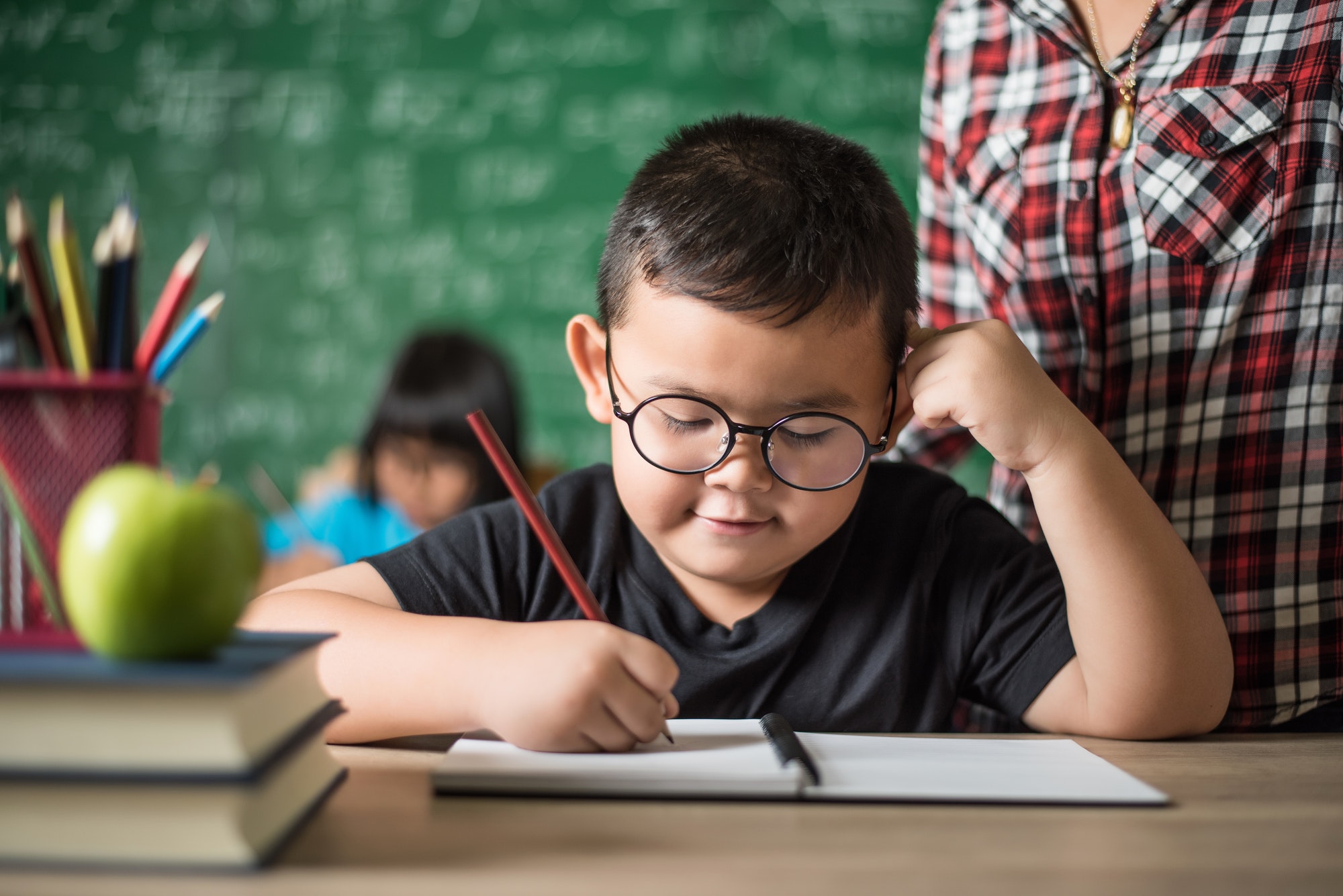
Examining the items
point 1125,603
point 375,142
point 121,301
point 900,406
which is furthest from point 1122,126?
point 375,142

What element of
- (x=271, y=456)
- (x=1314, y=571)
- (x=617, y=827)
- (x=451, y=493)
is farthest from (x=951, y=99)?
(x=271, y=456)

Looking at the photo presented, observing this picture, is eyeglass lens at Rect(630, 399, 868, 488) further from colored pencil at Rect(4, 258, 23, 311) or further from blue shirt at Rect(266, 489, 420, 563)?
blue shirt at Rect(266, 489, 420, 563)

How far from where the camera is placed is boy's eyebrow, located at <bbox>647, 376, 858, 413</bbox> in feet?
2.73

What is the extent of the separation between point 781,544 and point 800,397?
14 centimetres

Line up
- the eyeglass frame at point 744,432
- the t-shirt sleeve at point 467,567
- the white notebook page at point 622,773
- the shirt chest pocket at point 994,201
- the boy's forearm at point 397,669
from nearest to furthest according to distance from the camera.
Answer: the white notebook page at point 622,773 < the boy's forearm at point 397,669 < the eyeglass frame at point 744,432 < the t-shirt sleeve at point 467,567 < the shirt chest pocket at point 994,201

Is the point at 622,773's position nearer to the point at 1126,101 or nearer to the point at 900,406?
the point at 900,406

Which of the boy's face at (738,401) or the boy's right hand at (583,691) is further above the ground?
the boy's face at (738,401)

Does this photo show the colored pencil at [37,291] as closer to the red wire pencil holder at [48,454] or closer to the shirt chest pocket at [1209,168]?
the red wire pencil holder at [48,454]

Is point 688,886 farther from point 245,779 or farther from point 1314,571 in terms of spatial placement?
point 1314,571

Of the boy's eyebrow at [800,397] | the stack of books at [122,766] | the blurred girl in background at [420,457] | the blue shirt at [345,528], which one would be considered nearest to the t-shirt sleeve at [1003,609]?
the boy's eyebrow at [800,397]

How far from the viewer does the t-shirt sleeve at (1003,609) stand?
37.6 inches

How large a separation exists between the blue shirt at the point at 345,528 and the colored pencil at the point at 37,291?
1941mm

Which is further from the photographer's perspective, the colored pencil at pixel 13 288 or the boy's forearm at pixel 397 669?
the boy's forearm at pixel 397 669

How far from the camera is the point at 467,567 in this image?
3.19 feet
